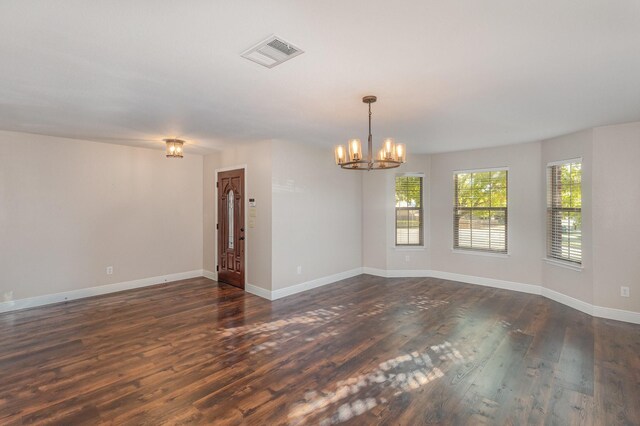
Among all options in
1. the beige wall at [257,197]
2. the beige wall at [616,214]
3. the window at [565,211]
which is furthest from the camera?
the beige wall at [257,197]

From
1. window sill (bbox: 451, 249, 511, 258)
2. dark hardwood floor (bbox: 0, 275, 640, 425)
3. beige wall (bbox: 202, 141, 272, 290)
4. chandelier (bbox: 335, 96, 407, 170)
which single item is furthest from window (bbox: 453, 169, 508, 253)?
beige wall (bbox: 202, 141, 272, 290)

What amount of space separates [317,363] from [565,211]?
14.4 feet

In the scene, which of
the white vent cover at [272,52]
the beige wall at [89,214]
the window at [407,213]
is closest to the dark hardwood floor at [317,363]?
the beige wall at [89,214]

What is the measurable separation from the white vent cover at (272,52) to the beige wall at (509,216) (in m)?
4.78

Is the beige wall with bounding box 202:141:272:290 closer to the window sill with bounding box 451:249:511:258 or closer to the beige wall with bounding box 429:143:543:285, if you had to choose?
the beige wall with bounding box 429:143:543:285

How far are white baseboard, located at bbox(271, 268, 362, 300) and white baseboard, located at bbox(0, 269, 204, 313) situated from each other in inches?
91.7

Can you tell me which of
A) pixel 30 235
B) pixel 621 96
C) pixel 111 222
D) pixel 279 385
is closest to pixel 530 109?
pixel 621 96

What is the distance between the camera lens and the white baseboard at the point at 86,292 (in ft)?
14.8

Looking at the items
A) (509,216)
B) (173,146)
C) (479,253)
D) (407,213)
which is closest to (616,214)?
(509,216)

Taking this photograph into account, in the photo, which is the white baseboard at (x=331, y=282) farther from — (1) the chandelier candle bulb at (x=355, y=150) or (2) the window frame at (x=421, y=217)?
(1) the chandelier candle bulb at (x=355, y=150)

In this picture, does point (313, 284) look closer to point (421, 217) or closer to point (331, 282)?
point (331, 282)

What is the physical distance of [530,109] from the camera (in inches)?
137

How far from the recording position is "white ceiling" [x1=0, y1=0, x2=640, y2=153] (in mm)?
1746

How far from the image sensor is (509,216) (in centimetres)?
→ 557
